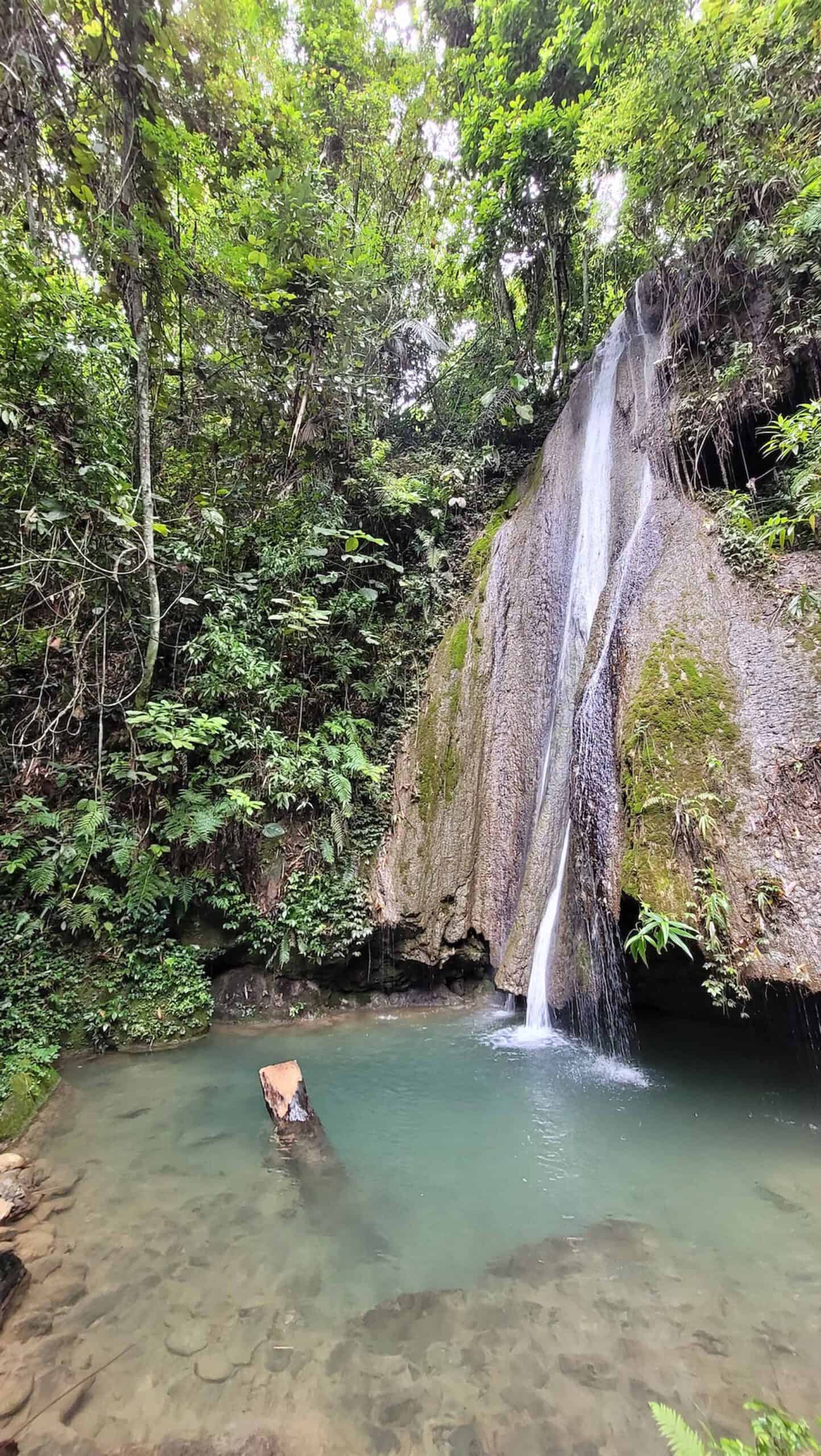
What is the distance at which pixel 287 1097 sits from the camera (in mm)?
4078

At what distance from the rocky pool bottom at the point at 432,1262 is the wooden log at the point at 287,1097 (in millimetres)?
186

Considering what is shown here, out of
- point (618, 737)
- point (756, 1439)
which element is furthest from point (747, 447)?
point (756, 1439)

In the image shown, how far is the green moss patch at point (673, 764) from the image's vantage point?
429 cm

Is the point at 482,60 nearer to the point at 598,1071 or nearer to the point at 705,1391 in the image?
the point at 598,1071

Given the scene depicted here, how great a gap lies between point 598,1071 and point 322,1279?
2702mm

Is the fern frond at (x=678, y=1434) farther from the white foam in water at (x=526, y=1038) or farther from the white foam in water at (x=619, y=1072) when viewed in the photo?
the white foam in water at (x=526, y=1038)

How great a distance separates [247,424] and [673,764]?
7167mm

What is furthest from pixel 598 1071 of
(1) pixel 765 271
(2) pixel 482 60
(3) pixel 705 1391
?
(2) pixel 482 60

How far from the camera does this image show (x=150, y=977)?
5770 mm

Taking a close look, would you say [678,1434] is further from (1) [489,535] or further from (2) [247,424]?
(2) [247,424]

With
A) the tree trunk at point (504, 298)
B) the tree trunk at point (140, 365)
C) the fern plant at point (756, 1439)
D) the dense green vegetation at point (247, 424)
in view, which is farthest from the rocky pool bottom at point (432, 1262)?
the tree trunk at point (504, 298)

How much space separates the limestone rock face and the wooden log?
2.31 m

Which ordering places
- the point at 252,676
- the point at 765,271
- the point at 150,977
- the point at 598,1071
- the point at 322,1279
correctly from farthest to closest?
the point at 252,676 → the point at 765,271 → the point at 150,977 → the point at 598,1071 → the point at 322,1279

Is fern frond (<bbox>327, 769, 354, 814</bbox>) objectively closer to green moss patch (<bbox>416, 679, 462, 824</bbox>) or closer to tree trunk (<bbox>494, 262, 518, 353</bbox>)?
green moss patch (<bbox>416, 679, 462, 824</bbox>)
